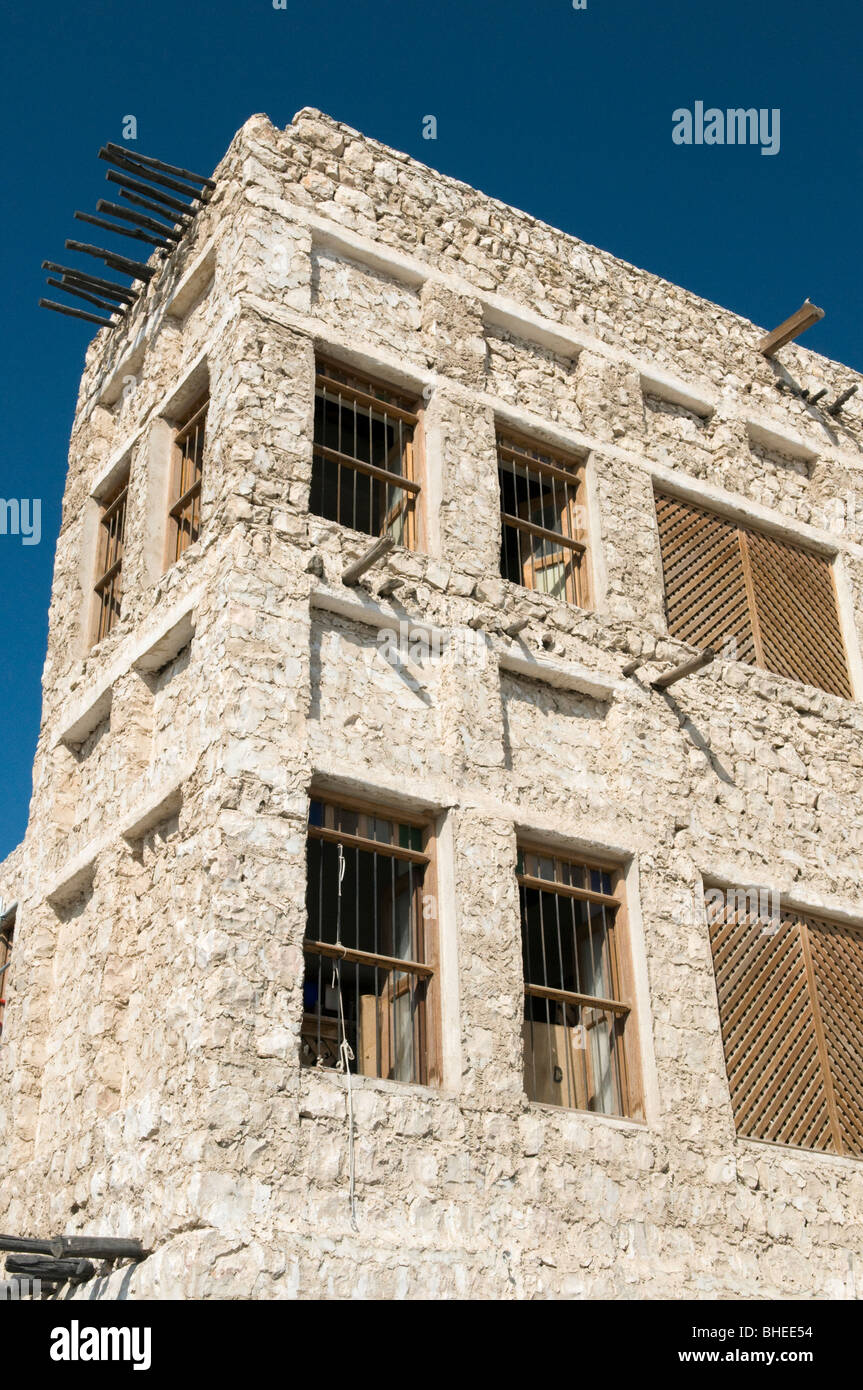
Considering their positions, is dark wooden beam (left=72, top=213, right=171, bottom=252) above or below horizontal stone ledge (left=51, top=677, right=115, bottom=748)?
above

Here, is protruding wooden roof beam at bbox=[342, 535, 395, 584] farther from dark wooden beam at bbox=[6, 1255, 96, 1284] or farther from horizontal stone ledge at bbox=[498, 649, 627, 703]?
dark wooden beam at bbox=[6, 1255, 96, 1284]

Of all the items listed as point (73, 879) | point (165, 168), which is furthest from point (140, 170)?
point (73, 879)

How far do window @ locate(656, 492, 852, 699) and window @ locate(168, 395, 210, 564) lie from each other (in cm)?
420

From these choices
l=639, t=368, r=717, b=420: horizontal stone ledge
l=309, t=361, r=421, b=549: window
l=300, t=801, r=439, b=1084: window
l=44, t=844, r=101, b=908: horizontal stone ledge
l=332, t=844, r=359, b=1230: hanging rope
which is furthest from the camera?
l=639, t=368, r=717, b=420: horizontal stone ledge

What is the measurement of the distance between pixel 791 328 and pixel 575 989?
25.2 feet

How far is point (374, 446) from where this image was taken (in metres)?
13.0

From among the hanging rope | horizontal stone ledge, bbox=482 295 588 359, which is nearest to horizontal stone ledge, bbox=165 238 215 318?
horizontal stone ledge, bbox=482 295 588 359

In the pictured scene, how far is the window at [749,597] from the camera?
13.1 m

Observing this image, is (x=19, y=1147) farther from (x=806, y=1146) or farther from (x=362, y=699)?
(x=806, y=1146)

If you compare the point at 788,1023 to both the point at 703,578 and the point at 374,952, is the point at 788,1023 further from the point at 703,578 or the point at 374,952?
the point at 703,578

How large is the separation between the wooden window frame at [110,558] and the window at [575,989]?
4.58 m

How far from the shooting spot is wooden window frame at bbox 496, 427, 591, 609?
41.3ft

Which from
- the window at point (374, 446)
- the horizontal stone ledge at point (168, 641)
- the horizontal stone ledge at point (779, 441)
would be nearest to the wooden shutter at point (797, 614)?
the horizontal stone ledge at point (779, 441)

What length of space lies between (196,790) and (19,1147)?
358 centimetres
